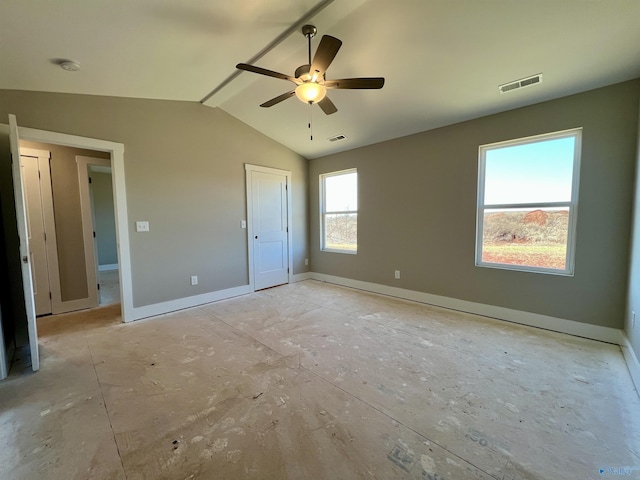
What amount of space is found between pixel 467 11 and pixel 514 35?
475mm

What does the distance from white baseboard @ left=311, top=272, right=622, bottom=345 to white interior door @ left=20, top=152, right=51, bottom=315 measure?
463 cm

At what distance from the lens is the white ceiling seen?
1887mm

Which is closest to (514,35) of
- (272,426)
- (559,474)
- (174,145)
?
(559,474)

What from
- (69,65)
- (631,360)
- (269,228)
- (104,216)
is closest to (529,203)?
(631,360)

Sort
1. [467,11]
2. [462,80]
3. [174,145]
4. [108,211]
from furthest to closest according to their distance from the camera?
[108,211], [174,145], [462,80], [467,11]

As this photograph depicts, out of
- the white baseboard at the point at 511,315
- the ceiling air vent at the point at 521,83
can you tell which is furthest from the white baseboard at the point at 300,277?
the ceiling air vent at the point at 521,83

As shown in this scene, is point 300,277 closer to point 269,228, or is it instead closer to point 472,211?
point 269,228

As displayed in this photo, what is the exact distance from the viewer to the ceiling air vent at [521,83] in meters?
2.50

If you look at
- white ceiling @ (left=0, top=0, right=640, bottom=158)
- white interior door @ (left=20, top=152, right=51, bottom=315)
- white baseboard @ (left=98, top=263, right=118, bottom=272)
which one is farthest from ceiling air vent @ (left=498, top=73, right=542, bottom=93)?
white baseboard @ (left=98, top=263, right=118, bottom=272)

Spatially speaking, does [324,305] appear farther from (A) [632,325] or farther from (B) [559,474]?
(A) [632,325]

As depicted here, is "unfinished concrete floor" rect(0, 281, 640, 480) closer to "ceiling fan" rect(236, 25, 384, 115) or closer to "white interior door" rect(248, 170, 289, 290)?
"white interior door" rect(248, 170, 289, 290)

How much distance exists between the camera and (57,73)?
2.44 m

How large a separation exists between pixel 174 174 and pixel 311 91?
8.16 feet

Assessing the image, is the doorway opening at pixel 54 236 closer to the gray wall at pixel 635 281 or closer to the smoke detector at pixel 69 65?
the smoke detector at pixel 69 65
